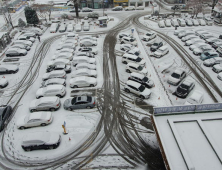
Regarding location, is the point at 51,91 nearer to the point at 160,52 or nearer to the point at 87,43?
the point at 87,43

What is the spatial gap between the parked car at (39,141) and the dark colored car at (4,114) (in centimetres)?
466

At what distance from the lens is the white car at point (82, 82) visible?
25.8 metres

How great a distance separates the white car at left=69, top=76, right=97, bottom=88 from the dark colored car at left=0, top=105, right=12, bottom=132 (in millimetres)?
8432

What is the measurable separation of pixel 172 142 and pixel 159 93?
37.6ft

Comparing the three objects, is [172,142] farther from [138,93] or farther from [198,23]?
[198,23]

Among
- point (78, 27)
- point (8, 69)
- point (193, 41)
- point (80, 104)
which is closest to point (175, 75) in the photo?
point (80, 104)

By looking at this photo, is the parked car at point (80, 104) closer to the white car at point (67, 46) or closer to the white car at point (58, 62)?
the white car at point (58, 62)

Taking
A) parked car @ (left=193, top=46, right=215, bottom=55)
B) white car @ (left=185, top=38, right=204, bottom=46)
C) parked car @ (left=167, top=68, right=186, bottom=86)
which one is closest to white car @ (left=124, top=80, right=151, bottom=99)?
parked car @ (left=167, top=68, right=186, bottom=86)

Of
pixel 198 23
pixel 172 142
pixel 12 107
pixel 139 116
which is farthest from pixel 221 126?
pixel 198 23

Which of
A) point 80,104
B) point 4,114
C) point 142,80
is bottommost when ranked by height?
point 4,114

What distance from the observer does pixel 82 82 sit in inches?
1018

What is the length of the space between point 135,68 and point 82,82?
28.8 ft

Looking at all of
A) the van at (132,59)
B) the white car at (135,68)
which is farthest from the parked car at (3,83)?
the van at (132,59)

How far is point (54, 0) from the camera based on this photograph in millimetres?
70500
